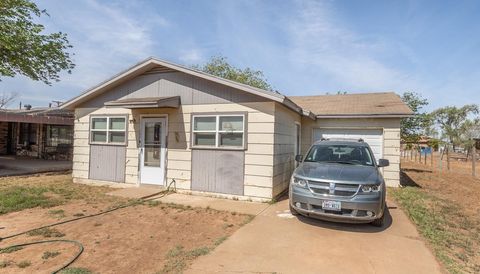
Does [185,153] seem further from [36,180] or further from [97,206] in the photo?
[36,180]

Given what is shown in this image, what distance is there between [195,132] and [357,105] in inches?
306

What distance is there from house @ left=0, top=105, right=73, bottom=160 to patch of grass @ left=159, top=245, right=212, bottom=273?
1577cm

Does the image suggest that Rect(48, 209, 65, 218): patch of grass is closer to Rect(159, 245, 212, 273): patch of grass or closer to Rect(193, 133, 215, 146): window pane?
Rect(159, 245, 212, 273): patch of grass

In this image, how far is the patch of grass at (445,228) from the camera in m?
3.92

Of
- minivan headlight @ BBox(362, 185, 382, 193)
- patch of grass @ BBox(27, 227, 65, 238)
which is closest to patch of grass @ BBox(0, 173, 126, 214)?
patch of grass @ BBox(27, 227, 65, 238)

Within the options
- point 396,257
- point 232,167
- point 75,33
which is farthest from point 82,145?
point 396,257

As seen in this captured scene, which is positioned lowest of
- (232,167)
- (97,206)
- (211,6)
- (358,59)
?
(97,206)

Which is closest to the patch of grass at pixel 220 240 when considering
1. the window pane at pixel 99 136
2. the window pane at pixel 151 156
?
the window pane at pixel 151 156

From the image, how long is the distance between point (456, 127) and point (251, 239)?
60259mm

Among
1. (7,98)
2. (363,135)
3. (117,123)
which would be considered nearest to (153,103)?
(117,123)

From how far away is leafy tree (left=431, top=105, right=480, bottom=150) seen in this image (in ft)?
151

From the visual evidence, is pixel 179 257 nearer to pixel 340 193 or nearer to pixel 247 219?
pixel 247 219

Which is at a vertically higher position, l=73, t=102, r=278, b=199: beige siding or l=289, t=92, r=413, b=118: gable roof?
l=289, t=92, r=413, b=118: gable roof

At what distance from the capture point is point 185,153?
26.5ft
